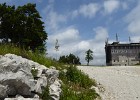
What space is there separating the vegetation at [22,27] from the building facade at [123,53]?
68.7 metres

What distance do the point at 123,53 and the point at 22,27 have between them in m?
75.5

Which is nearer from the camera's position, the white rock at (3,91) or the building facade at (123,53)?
the white rock at (3,91)

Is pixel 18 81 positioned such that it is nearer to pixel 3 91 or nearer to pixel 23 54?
pixel 3 91

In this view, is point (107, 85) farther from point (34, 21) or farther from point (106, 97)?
point (34, 21)

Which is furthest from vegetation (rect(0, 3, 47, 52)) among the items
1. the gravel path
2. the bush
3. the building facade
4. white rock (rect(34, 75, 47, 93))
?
the building facade

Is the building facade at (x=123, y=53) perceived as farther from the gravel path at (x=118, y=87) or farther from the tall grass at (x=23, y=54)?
the tall grass at (x=23, y=54)

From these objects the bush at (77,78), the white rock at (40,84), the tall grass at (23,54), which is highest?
the tall grass at (23,54)

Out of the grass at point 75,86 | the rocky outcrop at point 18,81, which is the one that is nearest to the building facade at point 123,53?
the grass at point 75,86

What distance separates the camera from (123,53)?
407 feet

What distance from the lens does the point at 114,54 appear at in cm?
12425

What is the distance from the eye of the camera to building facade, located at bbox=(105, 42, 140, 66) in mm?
122812

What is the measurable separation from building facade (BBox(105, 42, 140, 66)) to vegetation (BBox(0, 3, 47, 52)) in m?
68.7

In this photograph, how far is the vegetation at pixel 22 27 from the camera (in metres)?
53.7

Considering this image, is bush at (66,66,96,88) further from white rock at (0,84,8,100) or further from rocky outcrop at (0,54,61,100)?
white rock at (0,84,8,100)
